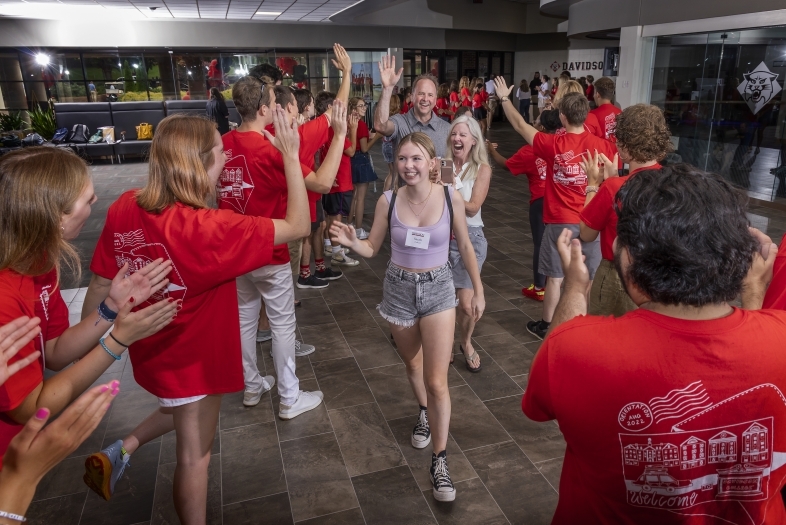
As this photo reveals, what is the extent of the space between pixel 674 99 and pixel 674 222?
10.5m

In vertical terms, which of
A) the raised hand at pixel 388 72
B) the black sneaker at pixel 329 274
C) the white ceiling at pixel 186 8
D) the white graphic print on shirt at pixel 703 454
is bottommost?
the black sneaker at pixel 329 274

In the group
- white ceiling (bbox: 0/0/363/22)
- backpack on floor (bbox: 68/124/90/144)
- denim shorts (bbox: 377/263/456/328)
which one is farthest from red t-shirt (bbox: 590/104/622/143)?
backpack on floor (bbox: 68/124/90/144)

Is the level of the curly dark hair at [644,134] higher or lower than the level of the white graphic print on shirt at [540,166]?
higher

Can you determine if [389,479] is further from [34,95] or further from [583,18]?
[34,95]

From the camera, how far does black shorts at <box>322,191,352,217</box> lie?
5686 mm

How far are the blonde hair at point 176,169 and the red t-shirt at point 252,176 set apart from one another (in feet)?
3.31

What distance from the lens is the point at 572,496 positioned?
4.11 feet

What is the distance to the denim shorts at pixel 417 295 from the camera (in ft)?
8.15

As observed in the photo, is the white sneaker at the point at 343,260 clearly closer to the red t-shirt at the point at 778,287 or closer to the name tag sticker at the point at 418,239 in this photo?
the name tag sticker at the point at 418,239

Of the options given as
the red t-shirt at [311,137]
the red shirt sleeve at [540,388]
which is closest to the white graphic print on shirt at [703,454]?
the red shirt sleeve at [540,388]

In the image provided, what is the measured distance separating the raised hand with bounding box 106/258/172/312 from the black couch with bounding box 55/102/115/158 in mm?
12296

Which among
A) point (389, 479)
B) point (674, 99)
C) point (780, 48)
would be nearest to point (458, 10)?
point (674, 99)

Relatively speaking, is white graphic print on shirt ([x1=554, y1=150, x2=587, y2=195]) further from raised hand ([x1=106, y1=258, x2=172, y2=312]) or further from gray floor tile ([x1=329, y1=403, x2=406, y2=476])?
raised hand ([x1=106, y1=258, x2=172, y2=312])

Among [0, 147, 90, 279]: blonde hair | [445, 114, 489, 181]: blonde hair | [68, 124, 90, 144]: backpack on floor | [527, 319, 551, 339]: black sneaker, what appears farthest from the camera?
[68, 124, 90, 144]: backpack on floor
